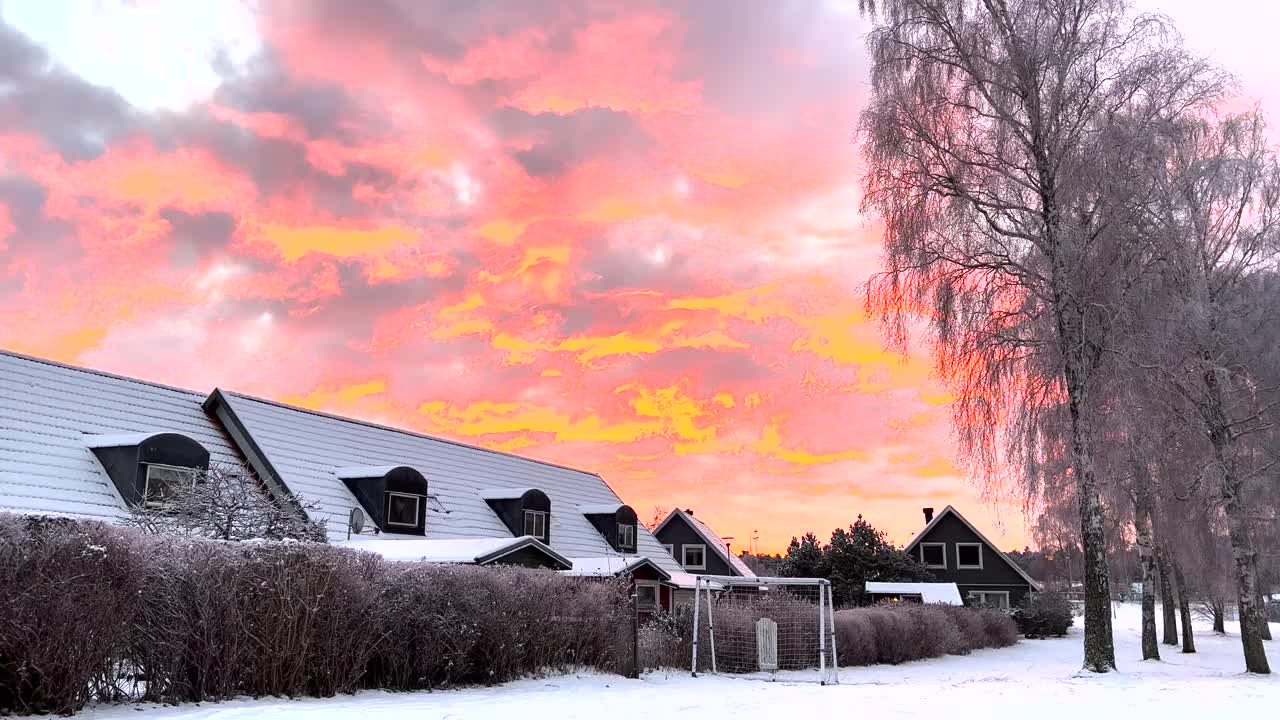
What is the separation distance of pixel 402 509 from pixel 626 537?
11.0 meters

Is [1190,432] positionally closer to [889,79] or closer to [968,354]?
[968,354]

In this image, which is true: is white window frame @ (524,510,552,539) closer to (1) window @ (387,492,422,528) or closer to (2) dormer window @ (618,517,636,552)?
(2) dormer window @ (618,517,636,552)

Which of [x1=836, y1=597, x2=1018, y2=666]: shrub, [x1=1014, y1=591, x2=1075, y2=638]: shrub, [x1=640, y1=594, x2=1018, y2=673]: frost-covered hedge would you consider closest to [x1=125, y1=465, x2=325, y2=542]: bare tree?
[x1=640, y1=594, x2=1018, y2=673]: frost-covered hedge

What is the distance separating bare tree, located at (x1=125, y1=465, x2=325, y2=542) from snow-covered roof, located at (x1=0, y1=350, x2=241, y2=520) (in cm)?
156

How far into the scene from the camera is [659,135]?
65.2 ft

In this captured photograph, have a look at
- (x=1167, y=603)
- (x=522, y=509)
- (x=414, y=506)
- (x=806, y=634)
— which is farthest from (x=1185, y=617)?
(x=414, y=506)

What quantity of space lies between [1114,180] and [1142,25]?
11.3 feet

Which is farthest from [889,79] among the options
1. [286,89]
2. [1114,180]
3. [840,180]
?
[286,89]

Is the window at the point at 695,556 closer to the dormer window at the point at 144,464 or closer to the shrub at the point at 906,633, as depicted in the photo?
the shrub at the point at 906,633

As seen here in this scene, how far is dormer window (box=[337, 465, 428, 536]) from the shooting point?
2500cm

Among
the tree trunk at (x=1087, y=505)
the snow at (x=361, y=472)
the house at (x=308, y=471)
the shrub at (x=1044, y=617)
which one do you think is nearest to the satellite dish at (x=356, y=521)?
the house at (x=308, y=471)

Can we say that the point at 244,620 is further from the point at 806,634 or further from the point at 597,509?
the point at 597,509

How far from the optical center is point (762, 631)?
1936 cm

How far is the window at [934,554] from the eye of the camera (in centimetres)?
5347
